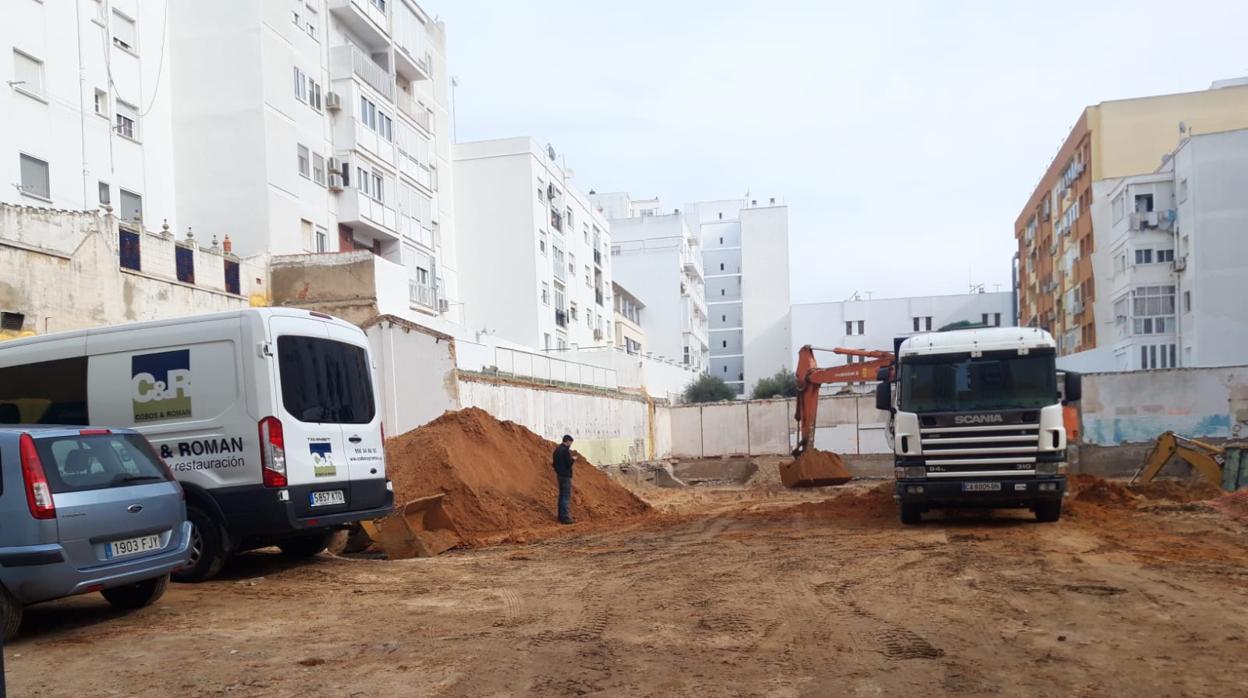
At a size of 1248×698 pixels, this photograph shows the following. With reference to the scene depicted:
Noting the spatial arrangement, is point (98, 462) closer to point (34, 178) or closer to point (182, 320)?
point (182, 320)

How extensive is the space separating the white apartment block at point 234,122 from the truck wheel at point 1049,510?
2003cm

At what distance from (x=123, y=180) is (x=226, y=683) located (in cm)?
2670

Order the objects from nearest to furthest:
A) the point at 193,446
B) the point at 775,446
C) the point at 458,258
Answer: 1. the point at 193,446
2. the point at 775,446
3. the point at 458,258

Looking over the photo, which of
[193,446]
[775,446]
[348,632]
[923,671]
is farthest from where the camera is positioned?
[775,446]

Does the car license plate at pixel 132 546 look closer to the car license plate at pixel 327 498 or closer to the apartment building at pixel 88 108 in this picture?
the car license plate at pixel 327 498

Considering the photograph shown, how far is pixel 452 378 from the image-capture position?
21.0 metres

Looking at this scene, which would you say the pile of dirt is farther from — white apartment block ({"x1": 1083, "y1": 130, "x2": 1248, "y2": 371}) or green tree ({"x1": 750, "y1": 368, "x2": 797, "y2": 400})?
green tree ({"x1": 750, "y1": 368, "x2": 797, "y2": 400})

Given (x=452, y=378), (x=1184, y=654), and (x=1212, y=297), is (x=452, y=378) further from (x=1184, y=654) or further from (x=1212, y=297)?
(x=1212, y=297)

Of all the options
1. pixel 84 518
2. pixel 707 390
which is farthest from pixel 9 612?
pixel 707 390

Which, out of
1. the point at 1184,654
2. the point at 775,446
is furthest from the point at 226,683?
the point at 775,446

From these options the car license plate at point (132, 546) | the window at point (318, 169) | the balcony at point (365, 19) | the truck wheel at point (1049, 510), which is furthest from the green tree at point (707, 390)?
the car license plate at point (132, 546)

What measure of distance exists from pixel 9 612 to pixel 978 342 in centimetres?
1290

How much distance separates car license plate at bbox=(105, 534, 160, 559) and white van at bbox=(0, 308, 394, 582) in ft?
5.65

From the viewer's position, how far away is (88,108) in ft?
90.3
